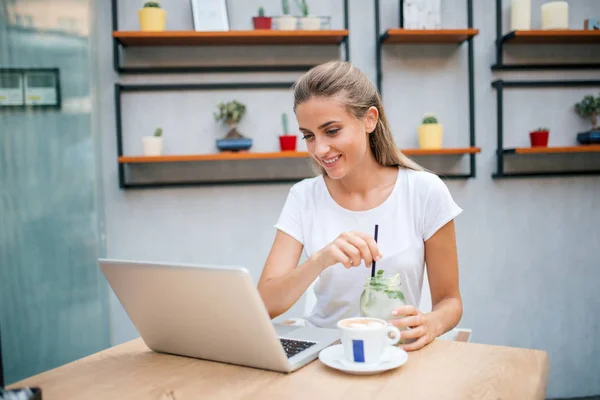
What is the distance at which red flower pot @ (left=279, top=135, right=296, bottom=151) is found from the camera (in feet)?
7.61

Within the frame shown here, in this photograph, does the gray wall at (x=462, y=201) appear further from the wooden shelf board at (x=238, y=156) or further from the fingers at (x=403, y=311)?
the fingers at (x=403, y=311)

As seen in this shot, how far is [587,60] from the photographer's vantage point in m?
2.57

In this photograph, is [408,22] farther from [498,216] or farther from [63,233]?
[63,233]

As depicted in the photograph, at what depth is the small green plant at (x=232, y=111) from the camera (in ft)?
7.56

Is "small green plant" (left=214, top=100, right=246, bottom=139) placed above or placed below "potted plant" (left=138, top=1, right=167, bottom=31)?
below

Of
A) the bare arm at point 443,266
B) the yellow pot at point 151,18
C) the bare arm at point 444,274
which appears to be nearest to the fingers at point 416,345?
the bare arm at point 444,274

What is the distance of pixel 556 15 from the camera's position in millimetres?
2363

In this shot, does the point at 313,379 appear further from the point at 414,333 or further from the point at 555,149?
the point at 555,149

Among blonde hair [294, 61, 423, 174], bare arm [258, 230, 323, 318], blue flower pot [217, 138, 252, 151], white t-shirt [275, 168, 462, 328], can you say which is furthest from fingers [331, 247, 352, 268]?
blue flower pot [217, 138, 252, 151]

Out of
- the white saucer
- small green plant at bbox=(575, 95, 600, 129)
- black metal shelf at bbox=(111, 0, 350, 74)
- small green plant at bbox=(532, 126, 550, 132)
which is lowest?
the white saucer

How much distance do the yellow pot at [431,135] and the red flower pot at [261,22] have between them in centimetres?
81

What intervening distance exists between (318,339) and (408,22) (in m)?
1.74

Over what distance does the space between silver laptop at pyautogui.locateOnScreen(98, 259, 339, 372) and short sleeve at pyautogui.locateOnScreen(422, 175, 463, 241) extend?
0.55 metres

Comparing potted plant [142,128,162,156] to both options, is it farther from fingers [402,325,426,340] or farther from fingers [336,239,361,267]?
fingers [402,325,426,340]
